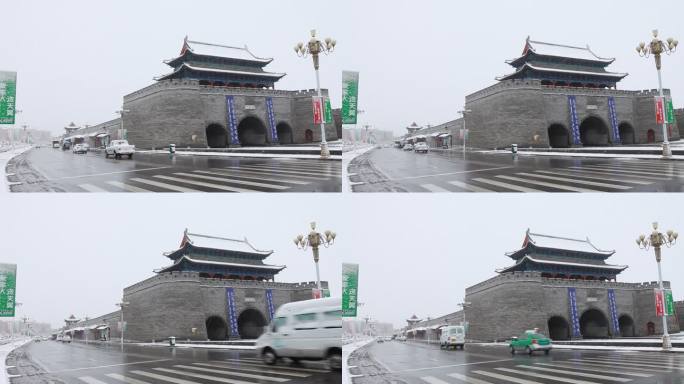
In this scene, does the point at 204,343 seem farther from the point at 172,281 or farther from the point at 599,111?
the point at 599,111

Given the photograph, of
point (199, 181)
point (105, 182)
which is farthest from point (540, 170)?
point (105, 182)

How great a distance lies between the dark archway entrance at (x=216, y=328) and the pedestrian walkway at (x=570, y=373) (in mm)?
11794

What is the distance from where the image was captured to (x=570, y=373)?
13.8 m

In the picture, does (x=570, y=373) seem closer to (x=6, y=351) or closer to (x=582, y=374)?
(x=582, y=374)

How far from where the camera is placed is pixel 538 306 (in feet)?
105

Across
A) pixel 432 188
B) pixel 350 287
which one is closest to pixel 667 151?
pixel 432 188

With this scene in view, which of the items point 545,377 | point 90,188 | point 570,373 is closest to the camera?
point 90,188

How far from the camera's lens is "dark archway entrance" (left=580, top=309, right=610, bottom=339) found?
120ft

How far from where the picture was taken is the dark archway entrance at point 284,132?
36594 millimetres

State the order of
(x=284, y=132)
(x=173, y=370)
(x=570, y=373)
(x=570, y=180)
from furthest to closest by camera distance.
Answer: (x=284, y=132)
(x=570, y=180)
(x=570, y=373)
(x=173, y=370)

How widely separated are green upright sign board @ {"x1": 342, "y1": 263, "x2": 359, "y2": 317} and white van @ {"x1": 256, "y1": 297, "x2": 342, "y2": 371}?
21 cm

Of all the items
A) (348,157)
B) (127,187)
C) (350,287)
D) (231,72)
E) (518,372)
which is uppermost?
(231,72)

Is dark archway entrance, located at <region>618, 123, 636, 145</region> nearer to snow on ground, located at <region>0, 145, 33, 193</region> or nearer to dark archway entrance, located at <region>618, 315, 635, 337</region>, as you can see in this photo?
dark archway entrance, located at <region>618, 315, 635, 337</region>

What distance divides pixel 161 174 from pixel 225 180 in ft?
5.97
